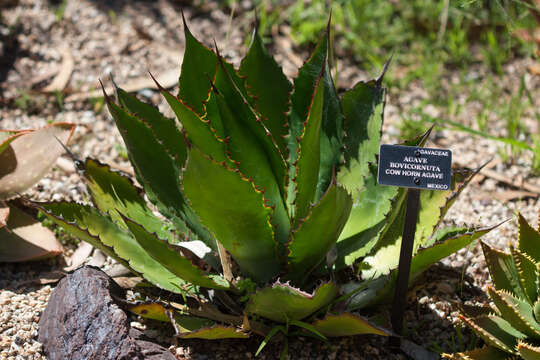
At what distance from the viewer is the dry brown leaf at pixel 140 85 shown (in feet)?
8.70

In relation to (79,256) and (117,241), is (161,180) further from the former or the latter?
(79,256)

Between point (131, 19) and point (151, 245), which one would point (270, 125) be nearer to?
point (151, 245)

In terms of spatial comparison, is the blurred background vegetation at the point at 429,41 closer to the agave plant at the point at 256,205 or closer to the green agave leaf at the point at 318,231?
the agave plant at the point at 256,205

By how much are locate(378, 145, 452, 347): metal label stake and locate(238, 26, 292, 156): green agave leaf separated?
1.27 ft

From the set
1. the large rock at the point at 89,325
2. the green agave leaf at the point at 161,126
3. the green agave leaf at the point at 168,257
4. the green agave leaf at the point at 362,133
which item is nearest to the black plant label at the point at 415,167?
the green agave leaf at the point at 362,133

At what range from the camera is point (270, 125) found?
5.41 feet

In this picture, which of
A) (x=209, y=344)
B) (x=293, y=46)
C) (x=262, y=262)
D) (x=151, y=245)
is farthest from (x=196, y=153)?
(x=293, y=46)

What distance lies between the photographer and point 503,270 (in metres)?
1.44

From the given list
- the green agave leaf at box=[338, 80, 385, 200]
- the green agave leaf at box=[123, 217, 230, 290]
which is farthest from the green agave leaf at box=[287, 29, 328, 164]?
the green agave leaf at box=[123, 217, 230, 290]

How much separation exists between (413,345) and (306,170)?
60cm

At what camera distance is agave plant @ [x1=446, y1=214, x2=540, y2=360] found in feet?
4.36

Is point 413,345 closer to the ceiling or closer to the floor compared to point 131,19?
closer to the floor

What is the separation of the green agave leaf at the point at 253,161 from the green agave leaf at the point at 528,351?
64 cm

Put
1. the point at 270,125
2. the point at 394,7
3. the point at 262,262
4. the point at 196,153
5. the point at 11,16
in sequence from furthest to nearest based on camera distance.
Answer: the point at 394,7 < the point at 11,16 < the point at 270,125 < the point at 262,262 < the point at 196,153
